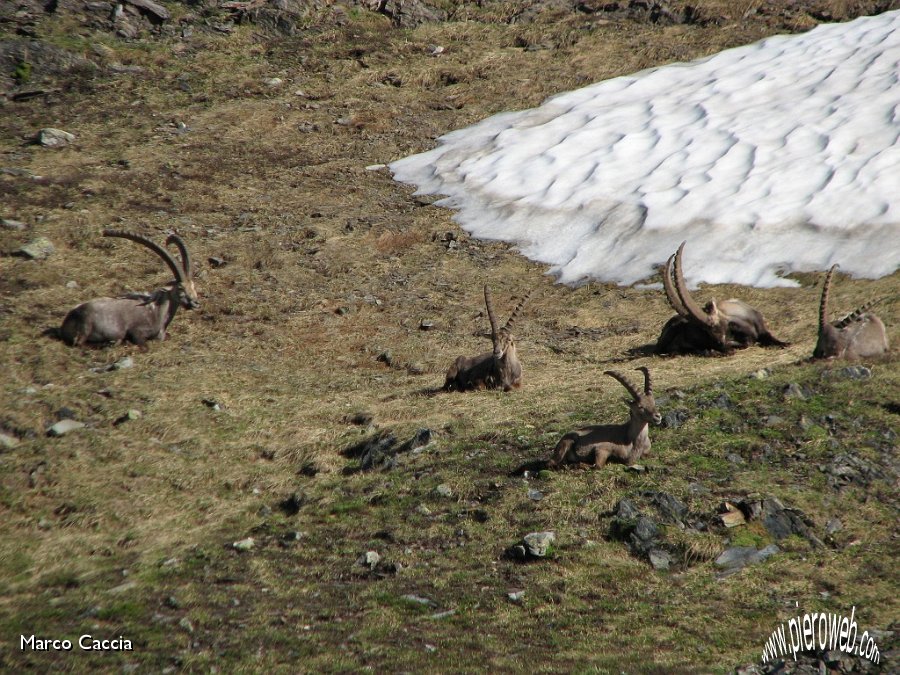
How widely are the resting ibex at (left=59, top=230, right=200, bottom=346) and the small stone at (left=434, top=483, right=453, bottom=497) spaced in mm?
8500

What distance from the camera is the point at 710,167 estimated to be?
24.0 m

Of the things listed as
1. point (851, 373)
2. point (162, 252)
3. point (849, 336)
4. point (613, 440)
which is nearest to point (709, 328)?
point (849, 336)

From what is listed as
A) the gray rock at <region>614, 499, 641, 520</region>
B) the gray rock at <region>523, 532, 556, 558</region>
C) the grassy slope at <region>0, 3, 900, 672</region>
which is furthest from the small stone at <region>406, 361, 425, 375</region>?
the gray rock at <region>523, 532, 556, 558</region>

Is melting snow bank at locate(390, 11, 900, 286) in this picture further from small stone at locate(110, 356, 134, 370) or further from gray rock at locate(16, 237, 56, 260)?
gray rock at locate(16, 237, 56, 260)

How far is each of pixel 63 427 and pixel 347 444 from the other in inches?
166

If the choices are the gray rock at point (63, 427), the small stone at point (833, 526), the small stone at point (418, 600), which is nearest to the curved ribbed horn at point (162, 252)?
the gray rock at point (63, 427)

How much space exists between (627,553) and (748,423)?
3463 millimetres

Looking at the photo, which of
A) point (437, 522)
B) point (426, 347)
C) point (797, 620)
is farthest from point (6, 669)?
point (426, 347)

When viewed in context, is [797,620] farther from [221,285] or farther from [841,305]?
[221,285]

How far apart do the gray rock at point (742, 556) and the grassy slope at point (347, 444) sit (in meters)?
0.16

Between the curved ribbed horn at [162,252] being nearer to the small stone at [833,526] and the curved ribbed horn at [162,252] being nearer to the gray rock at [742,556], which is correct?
the gray rock at [742,556]

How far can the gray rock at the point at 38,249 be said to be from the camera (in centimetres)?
2023

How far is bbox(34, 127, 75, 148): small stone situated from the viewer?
1083 inches

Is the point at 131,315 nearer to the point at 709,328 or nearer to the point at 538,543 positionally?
the point at 538,543
